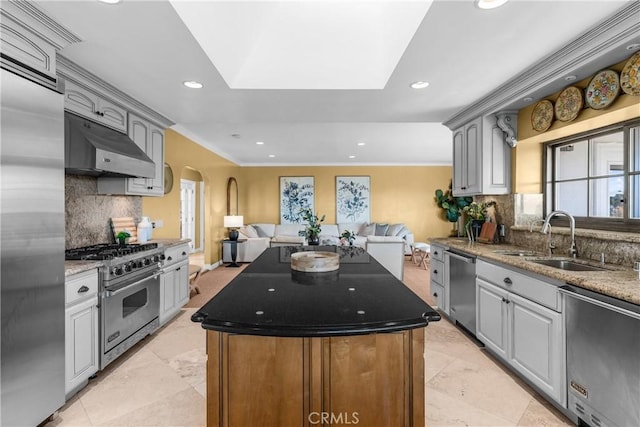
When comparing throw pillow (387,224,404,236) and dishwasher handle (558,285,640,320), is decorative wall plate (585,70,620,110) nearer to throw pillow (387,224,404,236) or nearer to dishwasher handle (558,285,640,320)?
dishwasher handle (558,285,640,320)

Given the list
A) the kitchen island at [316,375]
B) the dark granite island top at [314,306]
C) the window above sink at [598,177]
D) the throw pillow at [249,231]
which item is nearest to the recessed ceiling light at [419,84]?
the window above sink at [598,177]

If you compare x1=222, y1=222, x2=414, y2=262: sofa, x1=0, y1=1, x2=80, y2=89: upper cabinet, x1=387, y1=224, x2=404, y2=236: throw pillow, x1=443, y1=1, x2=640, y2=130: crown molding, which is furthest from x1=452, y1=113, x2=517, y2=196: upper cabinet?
x1=387, y1=224, x2=404, y2=236: throw pillow

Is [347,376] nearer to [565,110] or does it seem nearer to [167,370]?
[167,370]

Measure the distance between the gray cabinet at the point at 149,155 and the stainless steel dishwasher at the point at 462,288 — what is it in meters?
3.28

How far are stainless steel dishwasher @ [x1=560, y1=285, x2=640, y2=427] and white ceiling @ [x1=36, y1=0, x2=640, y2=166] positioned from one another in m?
1.59

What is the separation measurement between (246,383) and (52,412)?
5.05 feet

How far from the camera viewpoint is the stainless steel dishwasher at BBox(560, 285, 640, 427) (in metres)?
1.50

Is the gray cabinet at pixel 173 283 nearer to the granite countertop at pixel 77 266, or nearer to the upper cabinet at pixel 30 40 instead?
the granite countertop at pixel 77 266

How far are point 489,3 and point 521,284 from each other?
69.9 inches

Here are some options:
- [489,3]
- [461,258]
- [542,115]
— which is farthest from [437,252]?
[489,3]

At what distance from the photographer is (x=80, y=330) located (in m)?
2.18

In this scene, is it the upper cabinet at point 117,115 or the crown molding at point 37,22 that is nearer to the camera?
the crown molding at point 37,22

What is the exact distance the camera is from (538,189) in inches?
129

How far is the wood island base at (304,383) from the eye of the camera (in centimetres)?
121
